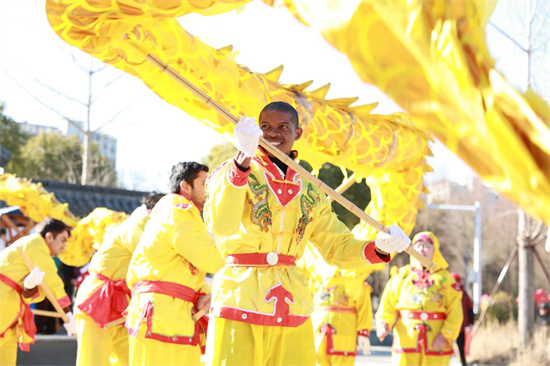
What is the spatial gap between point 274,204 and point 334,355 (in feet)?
13.7

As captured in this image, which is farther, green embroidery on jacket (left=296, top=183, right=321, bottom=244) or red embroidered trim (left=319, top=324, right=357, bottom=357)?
red embroidered trim (left=319, top=324, right=357, bottom=357)

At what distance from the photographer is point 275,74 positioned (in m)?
4.62

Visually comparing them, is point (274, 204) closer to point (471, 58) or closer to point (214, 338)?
point (214, 338)

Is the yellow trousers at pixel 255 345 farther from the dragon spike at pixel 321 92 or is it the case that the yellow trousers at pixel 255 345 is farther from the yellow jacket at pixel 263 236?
the dragon spike at pixel 321 92

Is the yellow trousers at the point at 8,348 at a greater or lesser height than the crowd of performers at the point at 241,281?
lesser

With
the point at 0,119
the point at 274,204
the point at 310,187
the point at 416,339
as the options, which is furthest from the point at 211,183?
the point at 0,119

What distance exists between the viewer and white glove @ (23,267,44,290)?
18.7ft

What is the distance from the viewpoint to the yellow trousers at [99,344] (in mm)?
5055

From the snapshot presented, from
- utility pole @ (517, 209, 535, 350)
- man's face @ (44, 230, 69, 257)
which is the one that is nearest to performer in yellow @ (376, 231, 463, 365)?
man's face @ (44, 230, 69, 257)

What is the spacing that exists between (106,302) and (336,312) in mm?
2668

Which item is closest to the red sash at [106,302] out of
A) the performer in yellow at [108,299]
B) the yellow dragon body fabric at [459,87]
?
the performer in yellow at [108,299]

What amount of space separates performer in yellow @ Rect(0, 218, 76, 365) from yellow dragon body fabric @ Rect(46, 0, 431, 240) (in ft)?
8.25

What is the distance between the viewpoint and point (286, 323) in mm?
3104

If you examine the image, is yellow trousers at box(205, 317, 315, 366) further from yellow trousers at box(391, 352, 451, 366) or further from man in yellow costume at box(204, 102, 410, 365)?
yellow trousers at box(391, 352, 451, 366)
